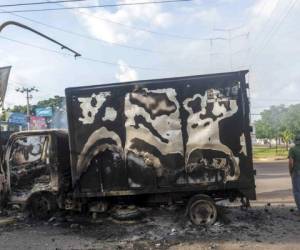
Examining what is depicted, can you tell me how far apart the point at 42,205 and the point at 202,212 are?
10.5 feet

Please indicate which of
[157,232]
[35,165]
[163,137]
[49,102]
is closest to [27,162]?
[35,165]

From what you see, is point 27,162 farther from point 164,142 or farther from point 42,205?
point 164,142

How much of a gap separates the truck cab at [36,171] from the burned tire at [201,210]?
2.57m

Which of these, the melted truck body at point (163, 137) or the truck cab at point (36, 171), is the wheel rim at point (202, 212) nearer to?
the melted truck body at point (163, 137)

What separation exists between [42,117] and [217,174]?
44369 mm

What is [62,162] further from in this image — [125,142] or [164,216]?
[164,216]

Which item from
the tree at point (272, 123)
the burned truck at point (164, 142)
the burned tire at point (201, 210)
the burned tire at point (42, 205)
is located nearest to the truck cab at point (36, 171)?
the burned tire at point (42, 205)

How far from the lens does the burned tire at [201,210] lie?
884cm

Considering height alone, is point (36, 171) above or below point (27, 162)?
below

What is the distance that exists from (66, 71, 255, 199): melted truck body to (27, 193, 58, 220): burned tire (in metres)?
0.77

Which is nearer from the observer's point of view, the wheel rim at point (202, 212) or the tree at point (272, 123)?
the wheel rim at point (202, 212)

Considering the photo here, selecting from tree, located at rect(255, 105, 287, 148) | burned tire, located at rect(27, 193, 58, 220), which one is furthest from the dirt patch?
tree, located at rect(255, 105, 287, 148)

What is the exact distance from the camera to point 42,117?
5131 cm

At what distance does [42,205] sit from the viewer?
9.64 meters
